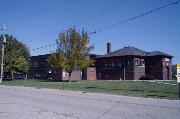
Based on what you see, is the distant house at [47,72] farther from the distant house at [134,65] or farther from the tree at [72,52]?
the tree at [72,52]

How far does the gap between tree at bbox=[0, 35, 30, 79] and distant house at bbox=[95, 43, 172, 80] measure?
59.1 ft

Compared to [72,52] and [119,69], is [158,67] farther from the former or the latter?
[72,52]

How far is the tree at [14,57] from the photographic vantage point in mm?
60944

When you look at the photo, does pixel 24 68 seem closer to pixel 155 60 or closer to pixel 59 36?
pixel 59 36

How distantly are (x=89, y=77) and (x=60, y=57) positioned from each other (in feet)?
65.9

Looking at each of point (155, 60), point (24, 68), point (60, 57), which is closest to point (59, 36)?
point (60, 57)

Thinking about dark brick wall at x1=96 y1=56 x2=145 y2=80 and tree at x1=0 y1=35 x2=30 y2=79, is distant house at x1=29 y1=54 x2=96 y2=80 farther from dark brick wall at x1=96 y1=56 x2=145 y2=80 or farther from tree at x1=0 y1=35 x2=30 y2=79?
tree at x1=0 y1=35 x2=30 y2=79

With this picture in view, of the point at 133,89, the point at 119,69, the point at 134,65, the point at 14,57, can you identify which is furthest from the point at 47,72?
the point at 133,89

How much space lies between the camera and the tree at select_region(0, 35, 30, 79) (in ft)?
200

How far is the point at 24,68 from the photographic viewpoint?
6309cm

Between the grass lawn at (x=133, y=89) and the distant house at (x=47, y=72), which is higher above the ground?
the distant house at (x=47, y=72)

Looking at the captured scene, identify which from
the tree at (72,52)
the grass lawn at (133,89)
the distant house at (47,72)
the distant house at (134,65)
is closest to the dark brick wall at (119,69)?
the distant house at (134,65)

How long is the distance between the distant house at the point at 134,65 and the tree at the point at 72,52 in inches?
544

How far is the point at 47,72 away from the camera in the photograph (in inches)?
2876
